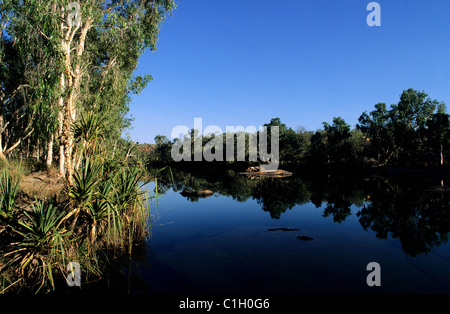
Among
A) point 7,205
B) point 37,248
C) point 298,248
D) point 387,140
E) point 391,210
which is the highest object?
point 387,140

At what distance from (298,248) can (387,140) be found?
46126 millimetres

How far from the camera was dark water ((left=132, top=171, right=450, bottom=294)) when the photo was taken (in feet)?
21.2

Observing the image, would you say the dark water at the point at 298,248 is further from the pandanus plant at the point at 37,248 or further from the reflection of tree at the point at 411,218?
the pandanus plant at the point at 37,248

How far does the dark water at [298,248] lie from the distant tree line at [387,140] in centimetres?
A: 2829

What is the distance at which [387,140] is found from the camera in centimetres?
4509

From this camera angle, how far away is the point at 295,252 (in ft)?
28.9

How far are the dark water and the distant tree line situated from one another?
2829 centimetres

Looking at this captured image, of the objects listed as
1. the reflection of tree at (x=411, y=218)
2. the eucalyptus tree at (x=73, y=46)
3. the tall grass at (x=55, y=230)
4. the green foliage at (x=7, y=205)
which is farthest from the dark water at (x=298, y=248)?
the eucalyptus tree at (x=73, y=46)

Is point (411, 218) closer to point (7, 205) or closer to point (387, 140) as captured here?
point (7, 205)

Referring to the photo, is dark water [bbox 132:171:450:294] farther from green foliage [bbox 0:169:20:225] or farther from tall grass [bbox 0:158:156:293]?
green foliage [bbox 0:169:20:225]

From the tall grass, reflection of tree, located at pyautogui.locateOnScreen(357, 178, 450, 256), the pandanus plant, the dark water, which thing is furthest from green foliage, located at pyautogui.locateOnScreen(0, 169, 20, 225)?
reflection of tree, located at pyautogui.locateOnScreen(357, 178, 450, 256)

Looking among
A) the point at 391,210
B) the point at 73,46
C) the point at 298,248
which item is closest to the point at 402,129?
the point at 391,210
